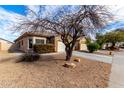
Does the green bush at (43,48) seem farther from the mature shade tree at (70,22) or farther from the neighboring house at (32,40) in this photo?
the mature shade tree at (70,22)

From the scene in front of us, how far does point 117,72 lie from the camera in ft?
19.9

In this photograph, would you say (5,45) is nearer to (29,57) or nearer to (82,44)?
(29,57)

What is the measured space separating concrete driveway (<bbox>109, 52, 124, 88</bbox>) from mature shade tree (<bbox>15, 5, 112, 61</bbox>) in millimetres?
1504

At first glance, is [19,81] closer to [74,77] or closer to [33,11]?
[74,77]

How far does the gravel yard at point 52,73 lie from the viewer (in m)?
5.11

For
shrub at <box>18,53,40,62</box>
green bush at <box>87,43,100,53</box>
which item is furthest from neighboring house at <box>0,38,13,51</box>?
green bush at <box>87,43,100,53</box>

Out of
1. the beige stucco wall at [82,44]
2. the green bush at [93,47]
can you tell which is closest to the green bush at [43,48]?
the beige stucco wall at [82,44]

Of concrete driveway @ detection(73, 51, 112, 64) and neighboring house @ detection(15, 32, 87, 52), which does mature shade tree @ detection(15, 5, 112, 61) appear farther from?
concrete driveway @ detection(73, 51, 112, 64)

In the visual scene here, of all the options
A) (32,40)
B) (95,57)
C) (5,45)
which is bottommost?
(95,57)

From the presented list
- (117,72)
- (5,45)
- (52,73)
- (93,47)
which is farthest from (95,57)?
(5,45)

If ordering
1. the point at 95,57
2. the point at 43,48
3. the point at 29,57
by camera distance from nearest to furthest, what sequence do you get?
the point at 43,48 < the point at 29,57 < the point at 95,57

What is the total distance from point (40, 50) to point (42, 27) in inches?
36.8

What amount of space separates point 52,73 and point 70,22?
2171mm
